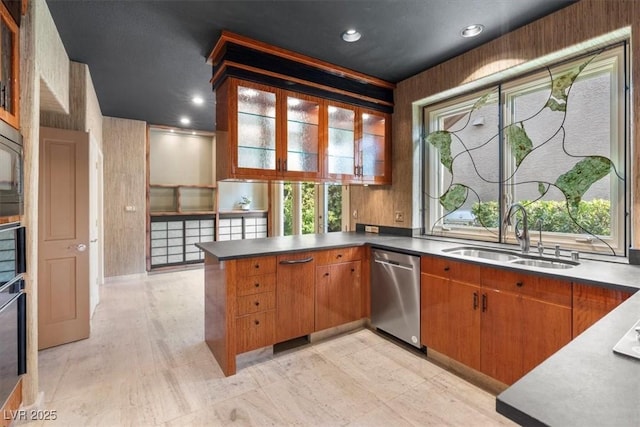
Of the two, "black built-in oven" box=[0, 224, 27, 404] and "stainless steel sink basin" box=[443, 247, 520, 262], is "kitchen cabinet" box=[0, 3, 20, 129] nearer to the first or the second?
"black built-in oven" box=[0, 224, 27, 404]

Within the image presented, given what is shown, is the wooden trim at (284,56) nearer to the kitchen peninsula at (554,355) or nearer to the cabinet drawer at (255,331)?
the kitchen peninsula at (554,355)

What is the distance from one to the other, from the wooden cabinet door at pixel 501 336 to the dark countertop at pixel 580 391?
118cm

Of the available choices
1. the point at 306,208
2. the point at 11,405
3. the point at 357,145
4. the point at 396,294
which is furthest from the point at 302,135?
the point at 306,208

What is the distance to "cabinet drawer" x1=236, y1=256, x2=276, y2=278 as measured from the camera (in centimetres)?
237

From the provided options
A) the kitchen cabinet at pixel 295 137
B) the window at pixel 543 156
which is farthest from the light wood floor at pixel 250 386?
the kitchen cabinet at pixel 295 137

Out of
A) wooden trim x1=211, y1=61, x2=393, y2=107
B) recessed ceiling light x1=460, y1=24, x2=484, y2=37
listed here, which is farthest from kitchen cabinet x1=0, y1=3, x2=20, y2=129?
recessed ceiling light x1=460, y1=24, x2=484, y2=37

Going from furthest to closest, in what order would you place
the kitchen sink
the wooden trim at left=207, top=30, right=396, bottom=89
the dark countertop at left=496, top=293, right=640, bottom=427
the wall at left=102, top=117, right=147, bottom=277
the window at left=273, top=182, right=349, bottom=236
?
the window at left=273, top=182, right=349, bottom=236, the wall at left=102, top=117, right=147, bottom=277, the wooden trim at left=207, top=30, right=396, bottom=89, the kitchen sink, the dark countertop at left=496, top=293, right=640, bottom=427

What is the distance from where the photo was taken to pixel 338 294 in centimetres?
289

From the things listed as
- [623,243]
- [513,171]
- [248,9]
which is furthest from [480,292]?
[248,9]

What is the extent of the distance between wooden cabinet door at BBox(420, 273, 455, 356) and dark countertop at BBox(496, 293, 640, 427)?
152 centimetres

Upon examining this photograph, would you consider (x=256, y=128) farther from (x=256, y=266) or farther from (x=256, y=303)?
(x=256, y=303)

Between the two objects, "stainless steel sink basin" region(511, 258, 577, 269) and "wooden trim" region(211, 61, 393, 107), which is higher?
"wooden trim" region(211, 61, 393, 107)

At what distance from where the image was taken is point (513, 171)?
2.71 m

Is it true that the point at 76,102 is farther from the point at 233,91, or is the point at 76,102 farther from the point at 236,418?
the point at 236,418
